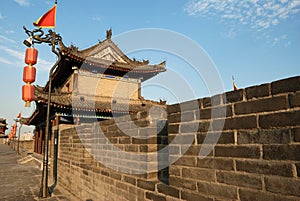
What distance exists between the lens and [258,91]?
1.82 metres

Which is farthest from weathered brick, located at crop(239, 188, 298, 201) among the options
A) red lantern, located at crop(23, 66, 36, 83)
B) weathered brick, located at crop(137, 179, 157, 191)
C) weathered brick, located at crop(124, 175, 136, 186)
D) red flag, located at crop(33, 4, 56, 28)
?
red lantern, located at crop(23, 66, 36, 83)

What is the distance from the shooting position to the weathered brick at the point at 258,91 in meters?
1.76

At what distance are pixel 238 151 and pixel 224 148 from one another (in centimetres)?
15

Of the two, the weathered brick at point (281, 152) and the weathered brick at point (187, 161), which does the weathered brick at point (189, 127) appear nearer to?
the weathered brick at point (187, 161)

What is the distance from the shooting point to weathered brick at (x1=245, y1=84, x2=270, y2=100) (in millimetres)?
1759

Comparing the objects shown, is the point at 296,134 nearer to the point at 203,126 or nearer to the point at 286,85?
the point at 286,85

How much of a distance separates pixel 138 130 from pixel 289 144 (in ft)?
7.35

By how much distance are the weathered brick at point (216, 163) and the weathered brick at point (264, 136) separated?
22 centimetres

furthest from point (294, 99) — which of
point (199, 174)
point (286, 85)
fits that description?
point (199, 174)

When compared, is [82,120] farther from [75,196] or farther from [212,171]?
[212,171]

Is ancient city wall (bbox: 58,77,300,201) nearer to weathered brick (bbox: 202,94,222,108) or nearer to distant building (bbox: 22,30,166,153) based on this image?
weathered brick (bbox: 202,94,222,108)

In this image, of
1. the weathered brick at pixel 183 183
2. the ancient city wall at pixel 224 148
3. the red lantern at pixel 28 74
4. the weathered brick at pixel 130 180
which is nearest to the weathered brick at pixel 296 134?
the ancient city wall at pixel 224 148

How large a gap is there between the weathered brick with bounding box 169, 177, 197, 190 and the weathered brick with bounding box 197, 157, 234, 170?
219 millimetres

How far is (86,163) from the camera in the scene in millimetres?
5688
